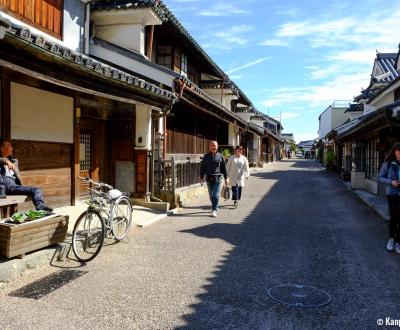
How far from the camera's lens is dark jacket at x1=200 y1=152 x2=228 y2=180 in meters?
10.5

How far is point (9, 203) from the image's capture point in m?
5.90

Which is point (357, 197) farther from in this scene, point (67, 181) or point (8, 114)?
point (8, 114)

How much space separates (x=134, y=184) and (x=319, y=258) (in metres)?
6.17

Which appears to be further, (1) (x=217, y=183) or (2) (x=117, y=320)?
(1) (x=217, y=183)

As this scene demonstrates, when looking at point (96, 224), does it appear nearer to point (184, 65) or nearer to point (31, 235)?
point (31, 235)

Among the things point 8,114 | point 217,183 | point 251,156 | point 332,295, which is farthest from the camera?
point 251,156

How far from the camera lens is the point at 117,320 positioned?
4.12m

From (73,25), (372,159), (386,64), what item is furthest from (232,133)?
(73,25)

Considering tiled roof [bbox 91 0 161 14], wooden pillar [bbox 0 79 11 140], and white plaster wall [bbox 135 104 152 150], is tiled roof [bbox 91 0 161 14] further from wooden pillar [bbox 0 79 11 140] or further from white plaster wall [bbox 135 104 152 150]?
wooden pillar [bbox 0 79 11 140]

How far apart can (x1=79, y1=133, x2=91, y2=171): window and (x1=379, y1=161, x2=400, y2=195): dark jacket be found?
726 cm

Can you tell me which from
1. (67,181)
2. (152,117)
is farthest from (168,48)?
(67,181)

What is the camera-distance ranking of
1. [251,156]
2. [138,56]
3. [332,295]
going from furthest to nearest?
[251,156] → [138,56] → [332,295]

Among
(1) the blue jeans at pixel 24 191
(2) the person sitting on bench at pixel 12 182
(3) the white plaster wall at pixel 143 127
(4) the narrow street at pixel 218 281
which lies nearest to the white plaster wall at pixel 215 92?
(3) the white plaster wall at pixel 143 127

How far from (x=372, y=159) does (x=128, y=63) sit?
11.1 m
